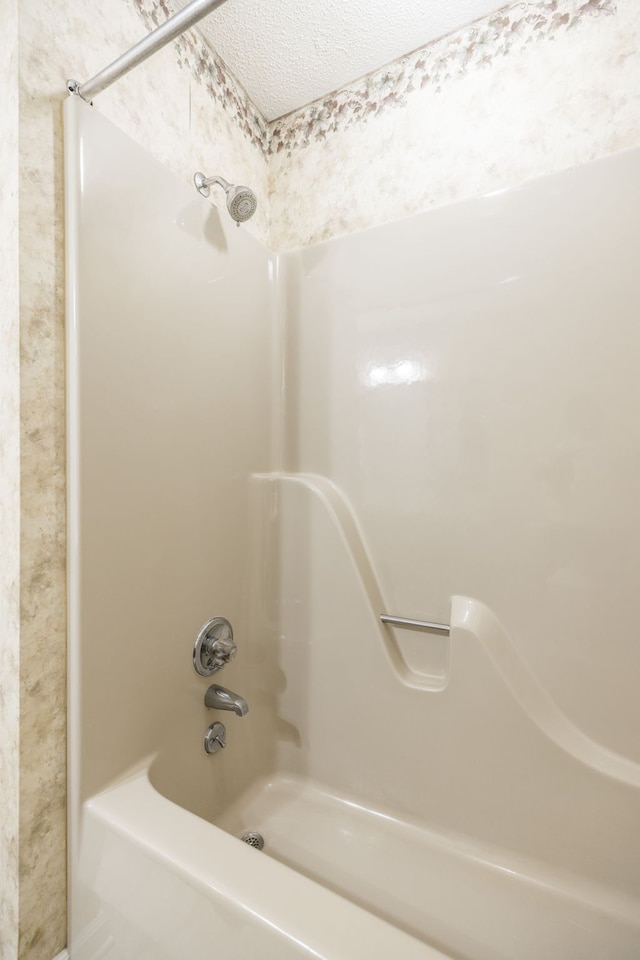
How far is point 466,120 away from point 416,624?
4.58 ft

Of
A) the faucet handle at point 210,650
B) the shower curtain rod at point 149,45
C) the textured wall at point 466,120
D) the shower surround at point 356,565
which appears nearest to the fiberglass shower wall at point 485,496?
the shower surround at point 356,565

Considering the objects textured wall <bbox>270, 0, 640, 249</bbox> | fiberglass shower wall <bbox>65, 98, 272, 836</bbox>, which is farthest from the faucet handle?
textured wall <bbox>270, 0, 640, 249</bbox>

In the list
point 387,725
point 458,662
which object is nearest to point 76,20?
point 458,662

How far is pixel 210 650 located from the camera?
3.81 feet

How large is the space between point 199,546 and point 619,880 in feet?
3.91

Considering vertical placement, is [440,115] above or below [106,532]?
above

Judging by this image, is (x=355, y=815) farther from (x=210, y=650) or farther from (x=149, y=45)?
(x=149, y=45)

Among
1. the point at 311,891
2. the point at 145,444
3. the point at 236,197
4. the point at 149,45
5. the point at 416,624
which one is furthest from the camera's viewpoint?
the point at 416,624

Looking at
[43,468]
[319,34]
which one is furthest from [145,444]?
[319,34]

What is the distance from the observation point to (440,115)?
4.28 ft

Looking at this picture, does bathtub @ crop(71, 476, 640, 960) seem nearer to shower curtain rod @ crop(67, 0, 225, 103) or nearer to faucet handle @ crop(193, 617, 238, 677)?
faucet handle @ crop(193, 617, 238, 677)

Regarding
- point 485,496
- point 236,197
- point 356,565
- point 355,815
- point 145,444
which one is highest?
point 236,197

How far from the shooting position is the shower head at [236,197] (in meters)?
1.11

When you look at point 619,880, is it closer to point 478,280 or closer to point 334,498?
point 334,498
